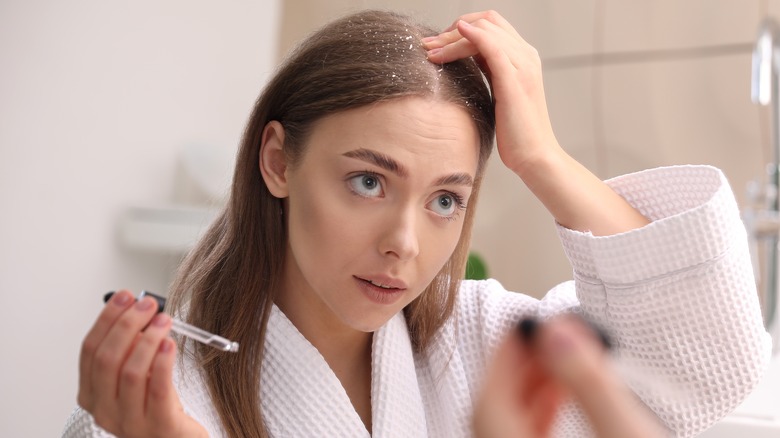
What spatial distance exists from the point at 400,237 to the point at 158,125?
50.1 inches

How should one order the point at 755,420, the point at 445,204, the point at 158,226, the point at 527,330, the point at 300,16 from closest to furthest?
1. the point at 527,330
2. the point at 445,204
3. the point at 755,420
4. the point at 158,226
5. the point at 300,16

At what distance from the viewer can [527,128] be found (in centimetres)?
86

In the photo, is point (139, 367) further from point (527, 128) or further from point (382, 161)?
point (527, 128)

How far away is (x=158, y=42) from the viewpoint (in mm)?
1895

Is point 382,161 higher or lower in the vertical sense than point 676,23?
lower

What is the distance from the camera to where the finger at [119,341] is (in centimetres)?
56

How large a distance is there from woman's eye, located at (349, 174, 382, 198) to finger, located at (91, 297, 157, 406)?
260mm

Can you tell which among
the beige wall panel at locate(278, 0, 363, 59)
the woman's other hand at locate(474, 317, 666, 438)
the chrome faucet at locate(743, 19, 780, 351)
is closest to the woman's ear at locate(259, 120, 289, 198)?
the woman's other hand at locate(474, 317, 666, 438)

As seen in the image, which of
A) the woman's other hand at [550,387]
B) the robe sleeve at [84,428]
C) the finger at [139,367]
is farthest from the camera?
the robe sleeve at [84,428]

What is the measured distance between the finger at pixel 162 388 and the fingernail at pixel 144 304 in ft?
0.07

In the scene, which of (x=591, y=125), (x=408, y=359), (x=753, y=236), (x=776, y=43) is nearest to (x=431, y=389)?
(x=408, y=359)

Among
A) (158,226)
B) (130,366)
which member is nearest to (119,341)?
(130,366)

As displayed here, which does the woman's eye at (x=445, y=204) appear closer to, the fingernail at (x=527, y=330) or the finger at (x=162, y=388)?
the finger at (x=162, y=388)

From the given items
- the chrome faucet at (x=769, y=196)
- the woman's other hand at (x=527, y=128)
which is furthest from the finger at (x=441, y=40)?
the chrome faucet at (x=769, y=196)
